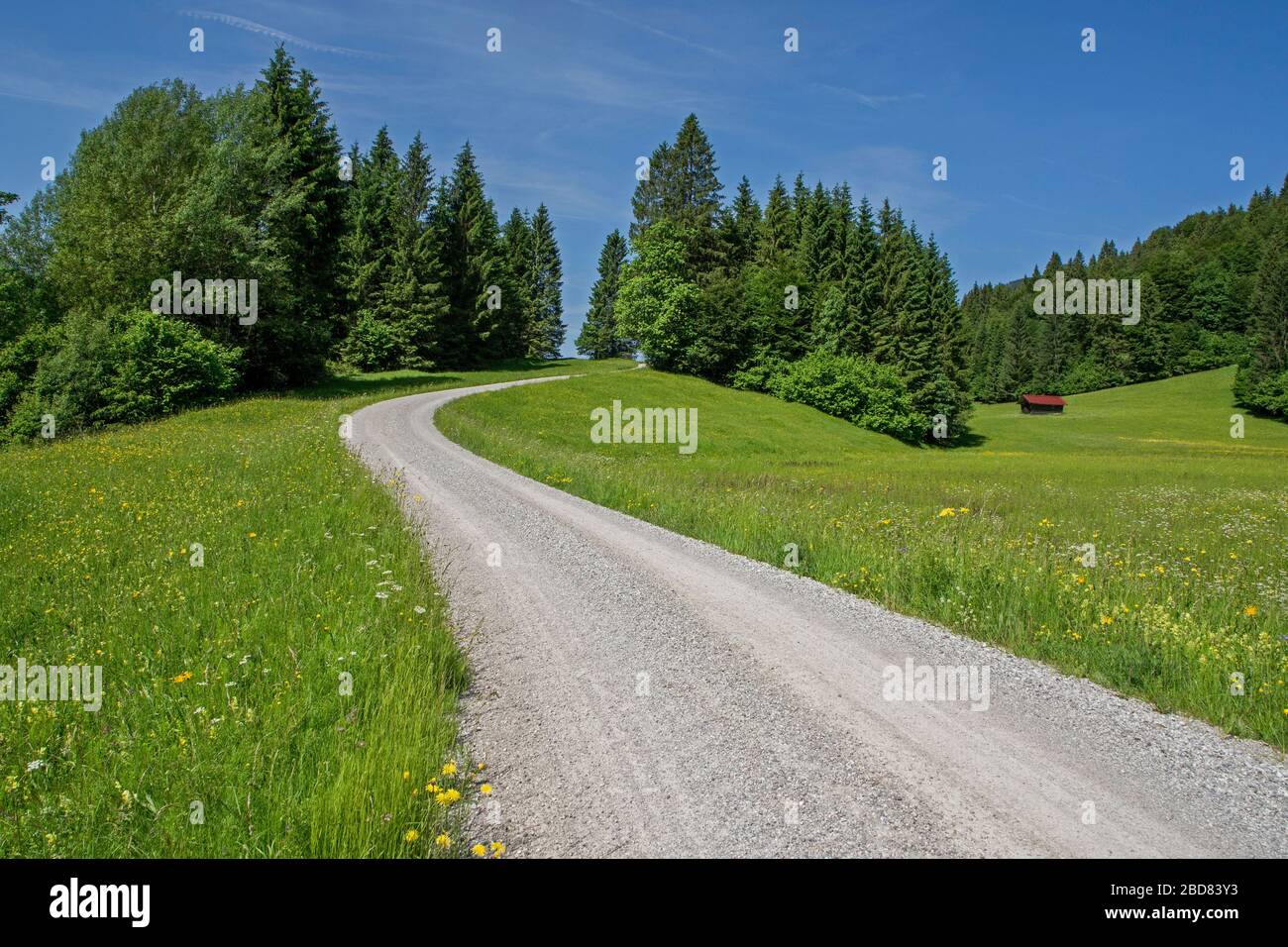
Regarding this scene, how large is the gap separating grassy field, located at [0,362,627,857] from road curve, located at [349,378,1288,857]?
0.67 m

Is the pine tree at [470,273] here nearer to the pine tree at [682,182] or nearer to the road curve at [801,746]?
the pine tree at [682,182]

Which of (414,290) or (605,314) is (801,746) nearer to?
(414,290)

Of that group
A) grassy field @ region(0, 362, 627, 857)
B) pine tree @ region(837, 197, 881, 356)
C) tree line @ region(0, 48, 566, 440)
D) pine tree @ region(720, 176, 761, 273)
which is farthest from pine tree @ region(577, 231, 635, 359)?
grassy field @ region(0, 362, 627, 857)

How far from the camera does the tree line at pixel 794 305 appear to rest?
211 ft

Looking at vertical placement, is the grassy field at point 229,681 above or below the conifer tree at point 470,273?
below

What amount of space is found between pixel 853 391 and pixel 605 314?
158ft

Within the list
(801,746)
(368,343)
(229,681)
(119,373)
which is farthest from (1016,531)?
(368,343)

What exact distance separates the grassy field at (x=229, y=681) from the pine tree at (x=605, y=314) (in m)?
89.5

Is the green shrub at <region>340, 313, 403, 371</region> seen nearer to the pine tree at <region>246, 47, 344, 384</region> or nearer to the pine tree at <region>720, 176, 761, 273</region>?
Answer: the pine tree at <region>246, 47, 344, 384</region>

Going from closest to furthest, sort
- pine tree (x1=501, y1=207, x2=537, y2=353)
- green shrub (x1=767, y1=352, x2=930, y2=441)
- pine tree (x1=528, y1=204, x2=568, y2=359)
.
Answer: green shrub (x1=767, y1=352, x2=930, y2=441) < pine tree (x1=501, y1=207, x2=537, y2=353) < pine tree (x1=528, y1=204, x2=568, y2=359)

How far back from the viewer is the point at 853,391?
62.4 m

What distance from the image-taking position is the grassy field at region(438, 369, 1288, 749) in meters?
7.21

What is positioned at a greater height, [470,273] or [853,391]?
[470,273]

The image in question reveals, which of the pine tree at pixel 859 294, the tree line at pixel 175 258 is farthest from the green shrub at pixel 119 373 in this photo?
the pine tree at pixel 859 294
